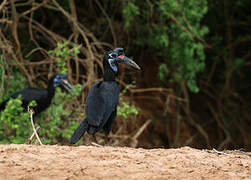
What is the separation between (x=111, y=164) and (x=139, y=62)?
6923 mm

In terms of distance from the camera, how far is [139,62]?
10.3 metres

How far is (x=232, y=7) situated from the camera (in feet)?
38.0

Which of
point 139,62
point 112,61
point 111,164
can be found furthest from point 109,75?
point 139,62

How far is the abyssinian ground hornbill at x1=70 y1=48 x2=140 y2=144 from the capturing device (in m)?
5.32

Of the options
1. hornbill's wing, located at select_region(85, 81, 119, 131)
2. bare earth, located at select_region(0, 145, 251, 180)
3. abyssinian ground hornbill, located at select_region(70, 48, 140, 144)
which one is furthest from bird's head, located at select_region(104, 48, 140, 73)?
bare earth, located at select_region(0, 145, 251, 180)

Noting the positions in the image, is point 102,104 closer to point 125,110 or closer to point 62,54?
point 125,110

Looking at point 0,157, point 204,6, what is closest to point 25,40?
point 204,6

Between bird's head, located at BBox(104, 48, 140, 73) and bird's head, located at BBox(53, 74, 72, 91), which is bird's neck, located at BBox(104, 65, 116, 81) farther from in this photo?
bird's head, located at BBox(53, 74, 72, 91)

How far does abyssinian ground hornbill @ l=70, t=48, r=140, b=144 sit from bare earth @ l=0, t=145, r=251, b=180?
1267 millimetres

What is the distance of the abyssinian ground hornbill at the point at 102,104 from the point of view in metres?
5.32

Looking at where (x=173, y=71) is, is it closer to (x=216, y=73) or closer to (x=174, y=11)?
(x=174, y=11)

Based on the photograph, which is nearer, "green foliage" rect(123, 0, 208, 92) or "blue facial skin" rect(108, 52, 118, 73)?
"blue facial skin" rect(108, 52, 118, 73)

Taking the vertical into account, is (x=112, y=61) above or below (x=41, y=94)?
above

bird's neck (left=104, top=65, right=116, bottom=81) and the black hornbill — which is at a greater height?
bird's neck (left=104, top=65, right=116, bottom=81)
